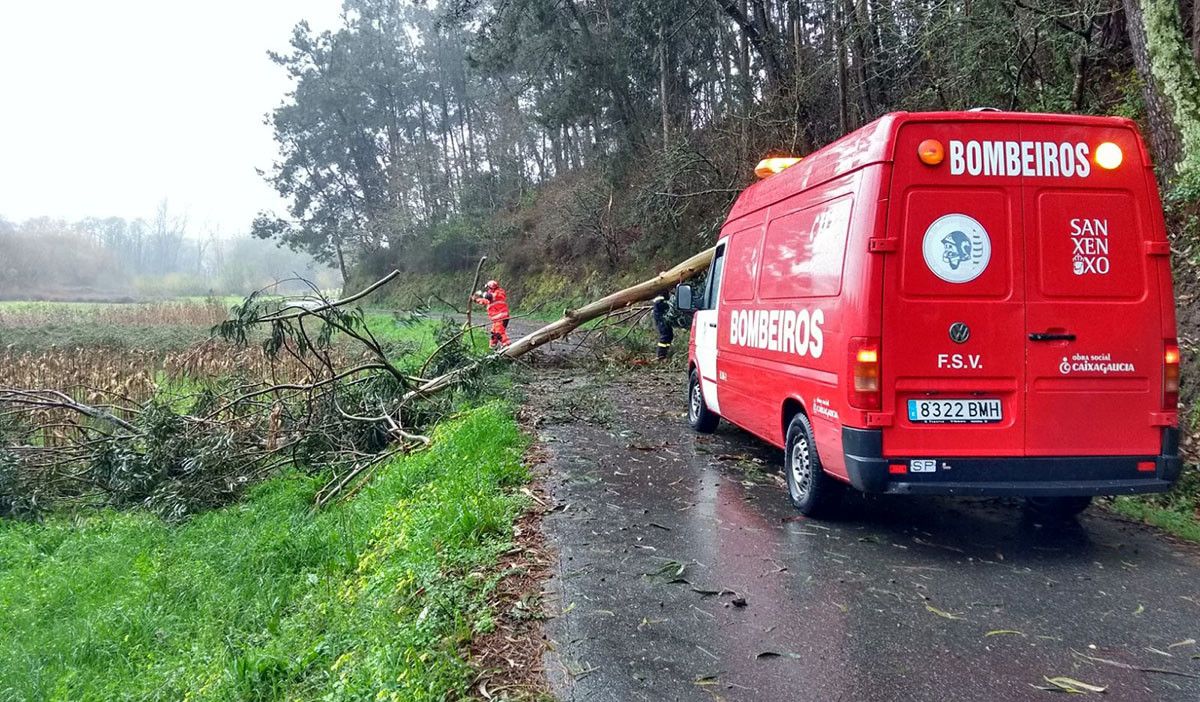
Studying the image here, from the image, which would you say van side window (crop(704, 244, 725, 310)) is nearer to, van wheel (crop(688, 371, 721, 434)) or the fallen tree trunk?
van wheel (crop(688, 371, 721, 434))

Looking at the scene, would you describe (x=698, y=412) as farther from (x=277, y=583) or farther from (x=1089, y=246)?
(x=1089, y=246)

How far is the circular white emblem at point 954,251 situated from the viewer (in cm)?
459

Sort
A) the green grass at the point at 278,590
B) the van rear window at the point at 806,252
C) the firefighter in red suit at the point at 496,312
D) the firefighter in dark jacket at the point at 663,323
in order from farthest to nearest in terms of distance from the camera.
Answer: the firefighter in red suit at the point at 496,312 → the firefighter in dark jacket at the point at 663,323 → the van rear window at the point at 806,252 → the green grass at the point at 278,590

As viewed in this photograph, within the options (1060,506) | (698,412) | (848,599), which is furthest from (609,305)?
(848,599)

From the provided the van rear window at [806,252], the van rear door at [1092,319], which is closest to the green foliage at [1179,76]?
the van rear door at [1092,319]

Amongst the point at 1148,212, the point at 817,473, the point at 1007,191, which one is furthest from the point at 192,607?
the point at 1148,212

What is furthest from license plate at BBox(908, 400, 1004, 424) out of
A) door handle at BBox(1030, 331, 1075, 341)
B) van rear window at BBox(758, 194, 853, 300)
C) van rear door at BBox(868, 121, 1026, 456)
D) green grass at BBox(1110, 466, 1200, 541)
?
green grass at BBox(1110, 466, 1200, 541)

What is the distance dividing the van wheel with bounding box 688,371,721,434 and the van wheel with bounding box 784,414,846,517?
262 centimetres

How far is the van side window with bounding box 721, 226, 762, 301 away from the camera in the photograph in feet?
21.9

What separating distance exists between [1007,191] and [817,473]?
211 centimetres

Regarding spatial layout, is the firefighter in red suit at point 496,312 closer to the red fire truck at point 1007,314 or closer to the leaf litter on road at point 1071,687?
the red fire truck at point 1007,314

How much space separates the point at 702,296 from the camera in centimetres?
856

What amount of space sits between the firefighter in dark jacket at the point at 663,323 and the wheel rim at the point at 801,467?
6771 millimetres

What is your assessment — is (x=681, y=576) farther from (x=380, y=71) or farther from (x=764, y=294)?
(x=380, y=71)
